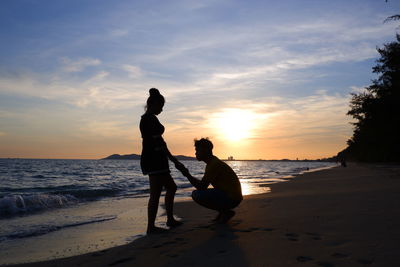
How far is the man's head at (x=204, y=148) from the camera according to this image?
4723 mm

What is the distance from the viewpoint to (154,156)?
179 inches

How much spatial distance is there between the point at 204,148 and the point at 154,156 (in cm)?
77

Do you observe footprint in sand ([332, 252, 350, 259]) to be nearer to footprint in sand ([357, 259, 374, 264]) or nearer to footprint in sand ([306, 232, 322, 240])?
footprint in sand ([357, 259, 374, 264])

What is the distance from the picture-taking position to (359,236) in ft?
11.0

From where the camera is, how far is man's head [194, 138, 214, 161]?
472cm

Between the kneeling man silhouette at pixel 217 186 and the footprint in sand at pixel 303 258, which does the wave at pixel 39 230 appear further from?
the footprint in sand at pixel 303 258

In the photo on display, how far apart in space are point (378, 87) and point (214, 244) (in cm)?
3869

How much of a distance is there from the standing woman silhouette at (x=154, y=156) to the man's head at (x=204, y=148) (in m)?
0.39

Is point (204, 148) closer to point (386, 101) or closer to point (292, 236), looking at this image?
point (292, 236)

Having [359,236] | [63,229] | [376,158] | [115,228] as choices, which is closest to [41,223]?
[63,229]

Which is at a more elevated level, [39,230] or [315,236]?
[315,236]

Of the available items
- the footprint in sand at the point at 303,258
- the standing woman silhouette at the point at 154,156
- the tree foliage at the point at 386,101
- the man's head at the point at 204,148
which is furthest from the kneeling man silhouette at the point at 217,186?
the tree foliage at the point at 386,101

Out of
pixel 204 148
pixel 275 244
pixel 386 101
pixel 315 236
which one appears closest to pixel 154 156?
pixel 204 148

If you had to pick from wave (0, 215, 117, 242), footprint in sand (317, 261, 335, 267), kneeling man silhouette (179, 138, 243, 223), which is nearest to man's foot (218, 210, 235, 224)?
kneeling man silhouette (179, 138, 243, 223)
